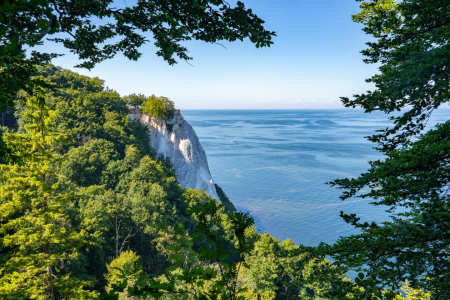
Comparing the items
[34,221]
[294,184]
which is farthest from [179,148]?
[34,221]

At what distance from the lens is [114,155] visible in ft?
95.8

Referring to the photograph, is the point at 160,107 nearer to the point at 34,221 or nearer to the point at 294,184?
the point at 34,221

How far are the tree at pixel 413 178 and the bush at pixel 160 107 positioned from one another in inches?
1451

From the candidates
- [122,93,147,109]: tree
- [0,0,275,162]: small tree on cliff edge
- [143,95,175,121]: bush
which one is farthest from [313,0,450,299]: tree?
[122,93,147,109]: tree

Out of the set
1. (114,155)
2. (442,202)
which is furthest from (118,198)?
(442,202)

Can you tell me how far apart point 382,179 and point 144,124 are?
4162 cm

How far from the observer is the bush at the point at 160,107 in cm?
4009

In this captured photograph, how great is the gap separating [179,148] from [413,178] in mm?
40394

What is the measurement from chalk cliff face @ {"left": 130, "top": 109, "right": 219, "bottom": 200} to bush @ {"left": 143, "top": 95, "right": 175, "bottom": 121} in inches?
41.9

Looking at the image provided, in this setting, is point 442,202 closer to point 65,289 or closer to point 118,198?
point 65,289

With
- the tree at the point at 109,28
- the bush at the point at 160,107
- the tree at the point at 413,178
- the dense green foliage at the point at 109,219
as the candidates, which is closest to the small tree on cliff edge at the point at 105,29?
the tree at the point at 109,28

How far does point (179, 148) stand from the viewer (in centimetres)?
4291

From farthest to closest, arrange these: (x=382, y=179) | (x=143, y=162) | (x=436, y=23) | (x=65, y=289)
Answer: (x=143, y=162)
(x=65, y=289)
(x=436, y=23)
(x=382, y=179)

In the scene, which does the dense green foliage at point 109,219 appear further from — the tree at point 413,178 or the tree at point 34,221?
the tree at point 413,178
